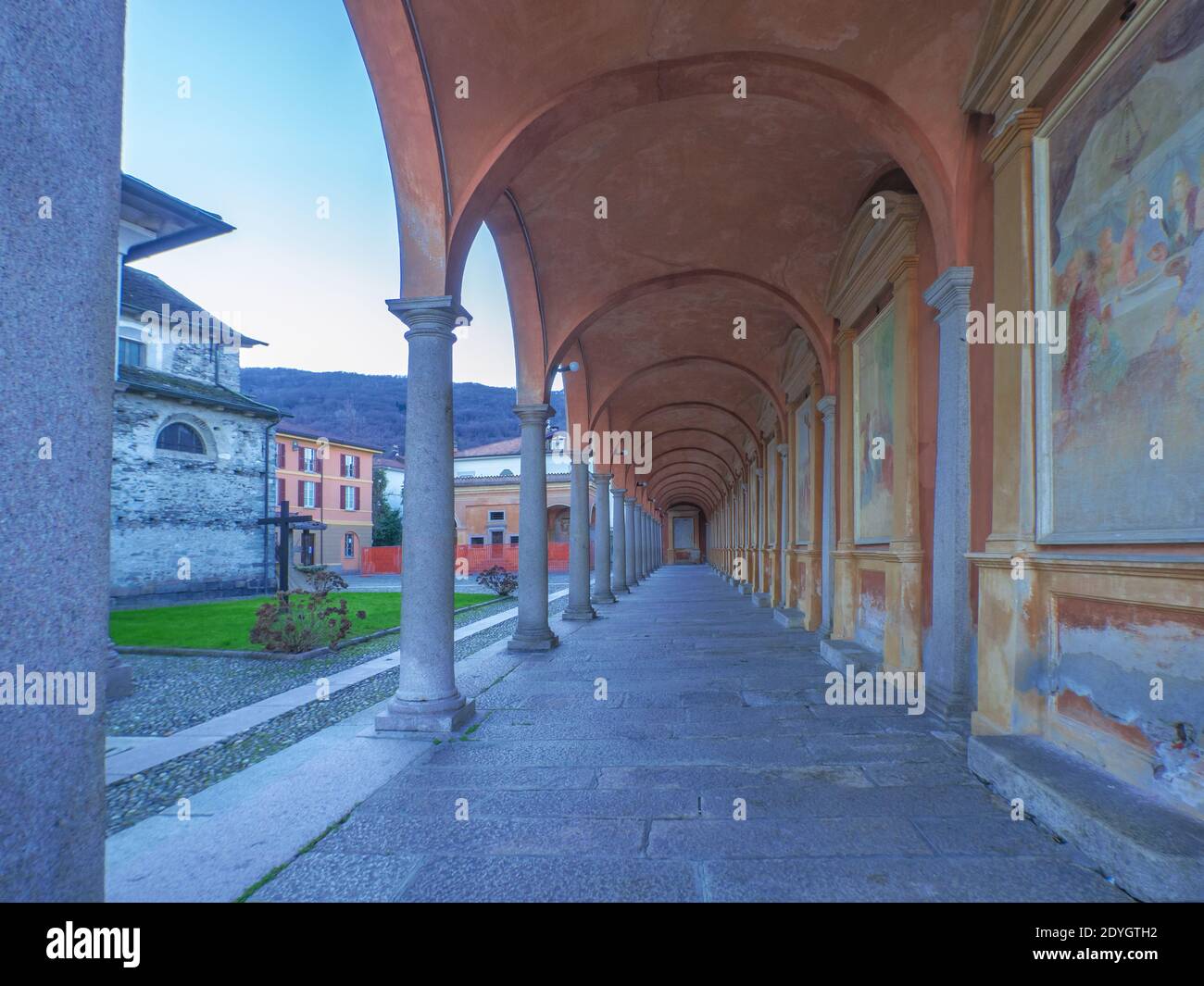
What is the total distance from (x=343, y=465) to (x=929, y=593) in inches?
1525

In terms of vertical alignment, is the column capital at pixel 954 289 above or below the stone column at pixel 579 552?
above

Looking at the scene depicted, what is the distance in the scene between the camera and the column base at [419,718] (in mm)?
4961

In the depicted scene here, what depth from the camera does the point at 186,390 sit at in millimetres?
21625

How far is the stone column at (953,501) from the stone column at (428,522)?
361cm

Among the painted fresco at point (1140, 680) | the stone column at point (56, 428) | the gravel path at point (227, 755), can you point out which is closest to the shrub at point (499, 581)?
the gravel path at point (227, 755)

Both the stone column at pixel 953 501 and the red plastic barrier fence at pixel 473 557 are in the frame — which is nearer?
the stone column at pixel 953 501

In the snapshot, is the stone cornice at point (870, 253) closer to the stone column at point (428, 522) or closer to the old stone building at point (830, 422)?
the old stone building at point (830, 422)

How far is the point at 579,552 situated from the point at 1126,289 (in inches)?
375

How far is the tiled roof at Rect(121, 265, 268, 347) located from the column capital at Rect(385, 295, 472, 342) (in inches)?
753

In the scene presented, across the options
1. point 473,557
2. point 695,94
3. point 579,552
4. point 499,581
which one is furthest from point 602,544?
point 473,557

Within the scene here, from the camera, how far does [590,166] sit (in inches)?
283

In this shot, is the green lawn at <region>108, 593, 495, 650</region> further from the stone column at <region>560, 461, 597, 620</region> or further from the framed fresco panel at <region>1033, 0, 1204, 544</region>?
the framed fresco panel at <region>1033, 0, 1204, 544</region>

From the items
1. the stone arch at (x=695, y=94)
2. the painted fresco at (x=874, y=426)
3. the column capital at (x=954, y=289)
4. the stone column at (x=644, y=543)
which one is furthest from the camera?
the stone column at (x=644, y=543)

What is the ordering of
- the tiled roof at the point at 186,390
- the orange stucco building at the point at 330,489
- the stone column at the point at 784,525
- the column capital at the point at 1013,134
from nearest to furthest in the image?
the column capital at the point at 1013,134 → the stone column at the point at 784,525 → the tiled roof at the point at 186,390 → the orange stucco building at the point at 330,489
